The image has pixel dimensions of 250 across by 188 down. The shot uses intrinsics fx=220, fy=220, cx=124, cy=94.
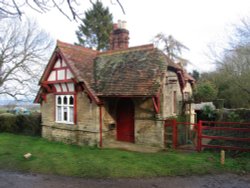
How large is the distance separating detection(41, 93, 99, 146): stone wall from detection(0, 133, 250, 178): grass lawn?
1821 millimetres

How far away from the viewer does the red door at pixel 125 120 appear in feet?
44.2

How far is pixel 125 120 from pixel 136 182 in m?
6.32

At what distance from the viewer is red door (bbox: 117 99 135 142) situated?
13.5m

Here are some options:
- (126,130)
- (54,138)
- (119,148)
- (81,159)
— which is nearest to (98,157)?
(81,159)

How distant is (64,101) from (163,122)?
6.88 metres

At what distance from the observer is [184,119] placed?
15242 millimetres

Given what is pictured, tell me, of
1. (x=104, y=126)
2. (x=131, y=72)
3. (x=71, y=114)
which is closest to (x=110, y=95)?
(x=131, y=72)

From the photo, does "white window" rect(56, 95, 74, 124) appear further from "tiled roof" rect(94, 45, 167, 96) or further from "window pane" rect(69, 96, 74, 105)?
"tiled roof" rect(94, 45, 167, 96)

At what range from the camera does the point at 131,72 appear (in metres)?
13.1

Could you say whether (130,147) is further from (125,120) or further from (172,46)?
(172,46)

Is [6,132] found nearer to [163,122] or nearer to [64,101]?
[64,101]

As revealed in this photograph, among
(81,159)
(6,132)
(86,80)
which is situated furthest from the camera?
(6,132)

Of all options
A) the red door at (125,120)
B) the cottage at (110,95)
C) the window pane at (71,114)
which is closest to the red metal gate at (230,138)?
the cottage at (110,95)

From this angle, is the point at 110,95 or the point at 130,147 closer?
the point at 130,147
